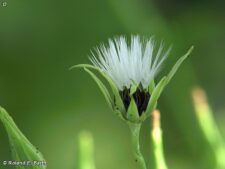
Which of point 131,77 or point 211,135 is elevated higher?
point 131,77

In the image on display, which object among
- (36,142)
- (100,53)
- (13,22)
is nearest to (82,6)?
(13,22)

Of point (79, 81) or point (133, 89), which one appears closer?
point (133, 89)

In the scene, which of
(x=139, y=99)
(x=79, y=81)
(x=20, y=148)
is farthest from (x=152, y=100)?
(x=79, y=81)

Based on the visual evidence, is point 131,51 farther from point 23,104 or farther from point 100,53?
point 23,104

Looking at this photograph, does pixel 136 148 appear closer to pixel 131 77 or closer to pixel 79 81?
pixel 131 77

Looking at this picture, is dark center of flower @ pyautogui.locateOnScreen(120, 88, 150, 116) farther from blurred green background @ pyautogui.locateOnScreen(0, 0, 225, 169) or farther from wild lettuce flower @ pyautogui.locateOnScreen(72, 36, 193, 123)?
blurred green background @ pyautogui.locateOnScreen(0, 0, 225, 169)

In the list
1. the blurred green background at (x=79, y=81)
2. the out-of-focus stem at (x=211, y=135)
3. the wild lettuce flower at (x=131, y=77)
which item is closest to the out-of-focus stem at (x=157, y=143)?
the wild lettuce flower at (x=131, y=77)
